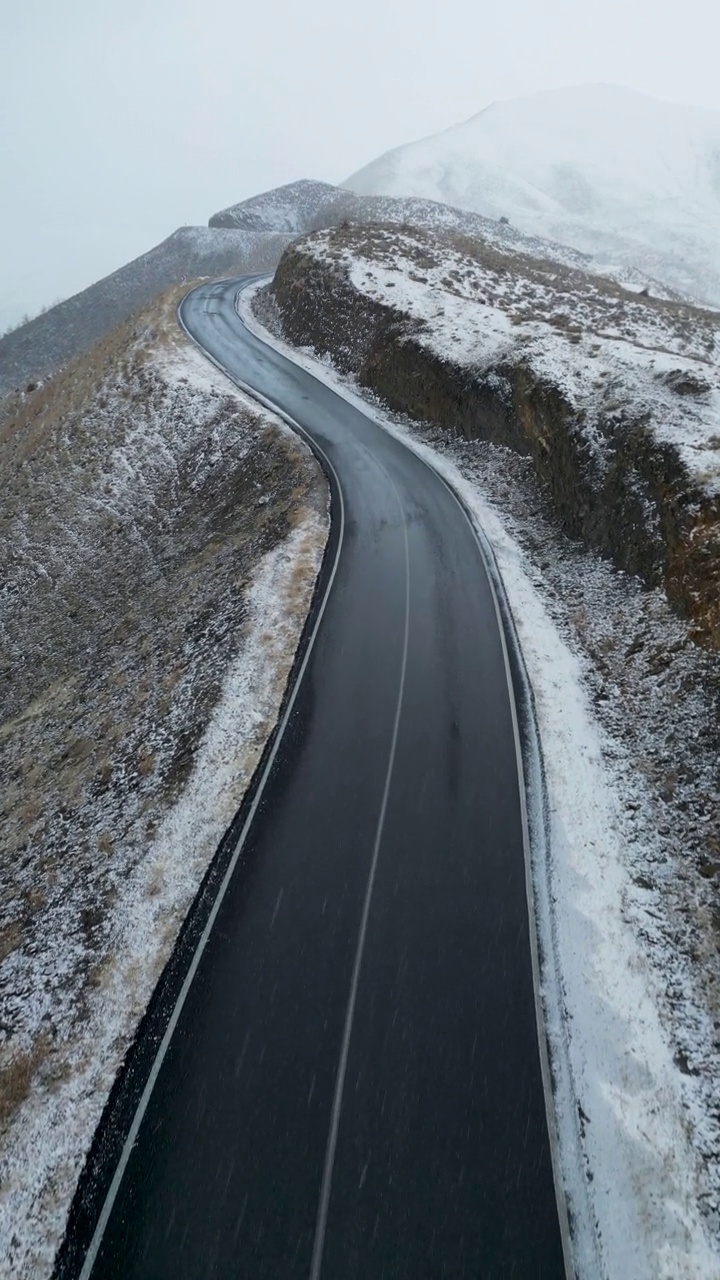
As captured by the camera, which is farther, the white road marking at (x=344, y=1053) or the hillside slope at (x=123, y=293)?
the hillside slope at (x=123, y=293)

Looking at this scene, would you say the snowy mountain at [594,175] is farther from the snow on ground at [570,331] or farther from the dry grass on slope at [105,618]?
the dry grass on slope at [105,618]

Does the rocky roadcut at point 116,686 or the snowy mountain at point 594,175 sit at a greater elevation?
the snowy mountain at point 594,175

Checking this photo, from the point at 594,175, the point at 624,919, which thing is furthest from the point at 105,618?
the point at 594,175

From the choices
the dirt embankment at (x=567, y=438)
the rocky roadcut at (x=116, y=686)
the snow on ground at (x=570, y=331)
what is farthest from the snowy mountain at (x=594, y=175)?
the rocky roadcut at (x=116, y=686)

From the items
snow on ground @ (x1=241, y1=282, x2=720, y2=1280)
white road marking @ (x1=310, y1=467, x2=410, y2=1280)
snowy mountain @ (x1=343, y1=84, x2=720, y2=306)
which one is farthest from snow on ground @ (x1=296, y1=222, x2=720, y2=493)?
snowy mountain @ (x1=343, y1=84, x2=720, y2=306)

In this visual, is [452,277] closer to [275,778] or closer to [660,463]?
[660,463]

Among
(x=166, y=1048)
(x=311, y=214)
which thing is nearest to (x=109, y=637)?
(x=166, y=1048)
